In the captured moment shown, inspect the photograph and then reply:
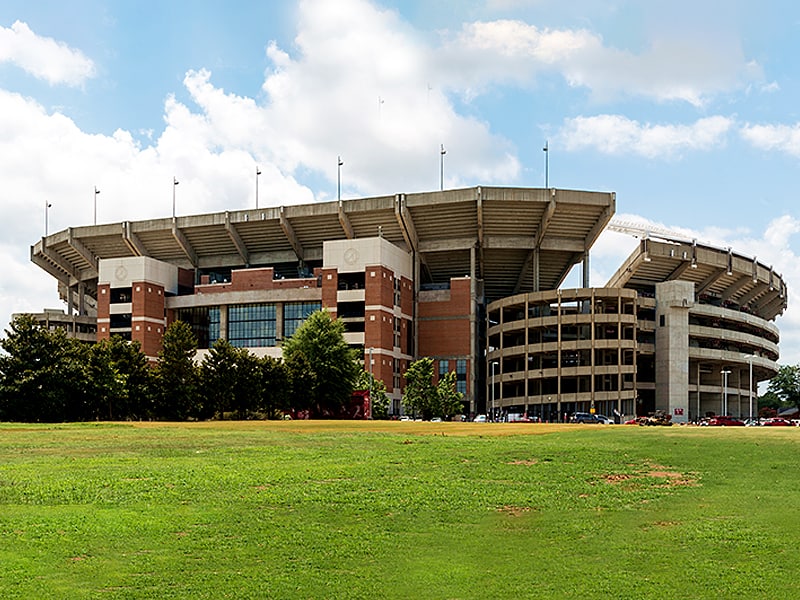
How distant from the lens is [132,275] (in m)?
128

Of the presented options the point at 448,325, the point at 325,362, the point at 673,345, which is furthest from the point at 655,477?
the point at 673,345

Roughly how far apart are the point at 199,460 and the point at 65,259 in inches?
4842

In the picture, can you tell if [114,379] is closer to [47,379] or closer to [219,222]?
[47,379]

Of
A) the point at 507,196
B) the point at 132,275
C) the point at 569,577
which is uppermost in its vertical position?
the point at 507,196

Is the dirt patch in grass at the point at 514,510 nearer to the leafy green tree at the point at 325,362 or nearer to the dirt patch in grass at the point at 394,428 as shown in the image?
the dirt patch in grass at the point at 394,428

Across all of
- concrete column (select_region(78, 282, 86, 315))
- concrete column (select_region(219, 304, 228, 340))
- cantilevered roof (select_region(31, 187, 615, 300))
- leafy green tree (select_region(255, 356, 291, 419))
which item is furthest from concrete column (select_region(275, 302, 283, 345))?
concrete column (select_region(78, 282, 86, 315))

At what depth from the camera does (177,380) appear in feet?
258

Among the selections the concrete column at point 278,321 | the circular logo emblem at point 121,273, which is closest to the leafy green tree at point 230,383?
the concrete column at point 278,321

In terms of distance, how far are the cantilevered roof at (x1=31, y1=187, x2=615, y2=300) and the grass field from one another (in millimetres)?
85599

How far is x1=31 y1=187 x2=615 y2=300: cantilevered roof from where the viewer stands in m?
116

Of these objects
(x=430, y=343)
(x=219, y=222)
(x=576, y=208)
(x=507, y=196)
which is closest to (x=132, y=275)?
(x=219, y=222)

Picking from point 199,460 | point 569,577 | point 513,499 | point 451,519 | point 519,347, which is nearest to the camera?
point 569,577

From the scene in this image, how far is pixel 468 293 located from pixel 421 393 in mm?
24489

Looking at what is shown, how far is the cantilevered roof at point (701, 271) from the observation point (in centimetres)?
12494
